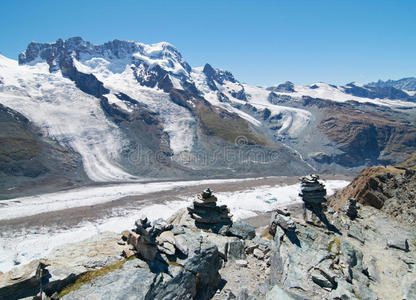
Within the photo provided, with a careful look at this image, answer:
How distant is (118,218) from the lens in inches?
2292

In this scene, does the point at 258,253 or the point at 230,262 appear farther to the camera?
the point at 258,253

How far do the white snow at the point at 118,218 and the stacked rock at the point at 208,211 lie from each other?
31.1 meters

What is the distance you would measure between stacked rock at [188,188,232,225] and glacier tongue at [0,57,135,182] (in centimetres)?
8517

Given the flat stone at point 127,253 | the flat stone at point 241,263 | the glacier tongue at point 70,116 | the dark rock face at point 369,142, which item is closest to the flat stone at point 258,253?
the flat stone at point 241,263

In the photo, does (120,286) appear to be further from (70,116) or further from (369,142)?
(369,142)

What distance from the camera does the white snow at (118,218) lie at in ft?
133

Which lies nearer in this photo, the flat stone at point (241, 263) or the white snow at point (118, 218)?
the flat stone at point (241, 263)

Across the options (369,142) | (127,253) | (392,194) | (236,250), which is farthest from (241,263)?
(369,142)

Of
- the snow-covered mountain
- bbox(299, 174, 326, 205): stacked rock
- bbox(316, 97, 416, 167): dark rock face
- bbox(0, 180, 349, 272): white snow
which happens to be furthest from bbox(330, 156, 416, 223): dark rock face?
bbox(316, 97, 416, 167): dark rock face

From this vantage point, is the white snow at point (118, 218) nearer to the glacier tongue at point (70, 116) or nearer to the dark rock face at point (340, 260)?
the glacier tongue at point (70, 116)

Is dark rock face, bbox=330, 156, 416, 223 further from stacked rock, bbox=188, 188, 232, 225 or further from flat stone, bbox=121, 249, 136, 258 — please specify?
flat stone, bbox=121, 249, 136, 258

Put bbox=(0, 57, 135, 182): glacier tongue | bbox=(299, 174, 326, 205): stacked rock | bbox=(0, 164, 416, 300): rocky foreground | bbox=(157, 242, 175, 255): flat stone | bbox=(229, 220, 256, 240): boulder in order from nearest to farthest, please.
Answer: bbox=(0, 164, 416, 300): rocky foreground → bbox=(157, 242, 175, 255): flat stone → bbox=(229, 220, 256, 240): boulder → bbox=(299, 174, 326, 205): stacked rock → bbox=(0, 57, 135, 182): glacier tongue

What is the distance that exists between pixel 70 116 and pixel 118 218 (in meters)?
111

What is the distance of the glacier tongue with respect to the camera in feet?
376
